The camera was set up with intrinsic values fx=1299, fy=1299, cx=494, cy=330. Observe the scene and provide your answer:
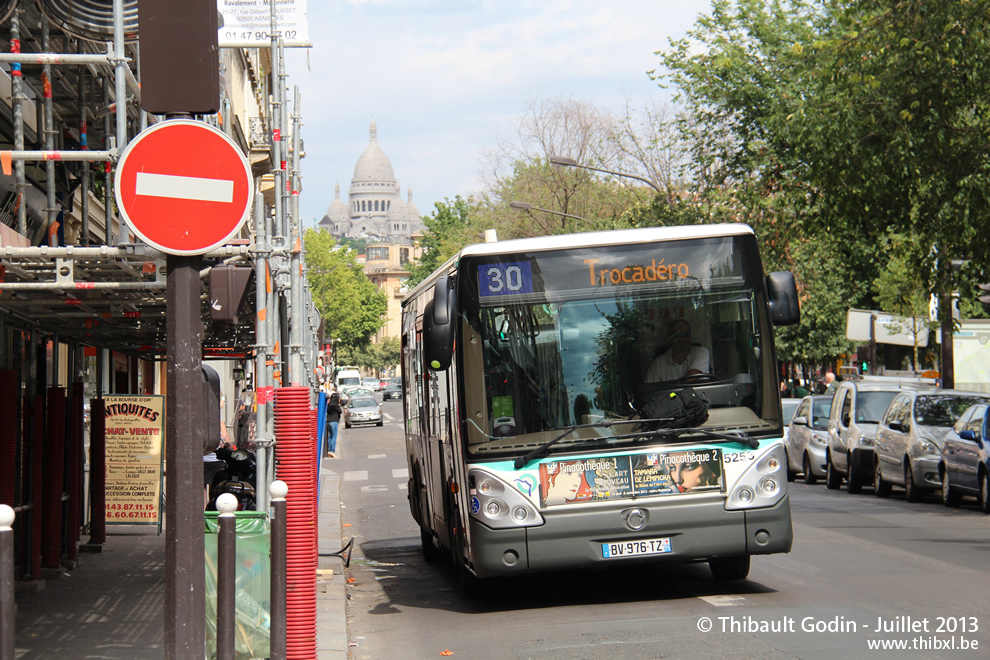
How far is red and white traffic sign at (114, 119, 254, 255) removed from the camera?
18.6 ft

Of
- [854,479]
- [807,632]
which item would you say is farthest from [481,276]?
[854,479]

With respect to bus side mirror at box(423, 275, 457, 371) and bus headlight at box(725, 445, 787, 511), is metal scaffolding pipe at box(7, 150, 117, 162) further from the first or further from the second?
bus headlight at box(725, 445, 787, 511)

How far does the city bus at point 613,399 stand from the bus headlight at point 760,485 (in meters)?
0.01

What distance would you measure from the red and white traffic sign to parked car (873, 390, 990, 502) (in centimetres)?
1488

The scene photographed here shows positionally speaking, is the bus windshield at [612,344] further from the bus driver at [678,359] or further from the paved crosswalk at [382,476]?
the paved crosswalk at [382,476]

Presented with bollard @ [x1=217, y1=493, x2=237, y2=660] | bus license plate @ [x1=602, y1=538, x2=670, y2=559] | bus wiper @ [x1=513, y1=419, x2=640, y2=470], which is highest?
bus wiper @ [x1=513, y1=419, x2=640, y2=470]

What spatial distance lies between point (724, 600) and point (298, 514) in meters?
3.56

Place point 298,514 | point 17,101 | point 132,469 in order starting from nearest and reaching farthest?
1. point 17,101
2. point 298,514
3. point 132,469

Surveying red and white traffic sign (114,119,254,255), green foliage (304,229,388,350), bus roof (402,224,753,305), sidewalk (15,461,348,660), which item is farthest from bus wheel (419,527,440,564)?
green foliage (304,229,388,350)

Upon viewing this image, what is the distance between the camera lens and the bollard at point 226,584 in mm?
6219

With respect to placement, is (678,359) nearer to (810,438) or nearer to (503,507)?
(503,507)

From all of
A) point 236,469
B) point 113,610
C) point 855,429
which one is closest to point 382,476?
point 855,429

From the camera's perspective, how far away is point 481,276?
33.0 feet

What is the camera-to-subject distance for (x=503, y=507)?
31.9 feet
